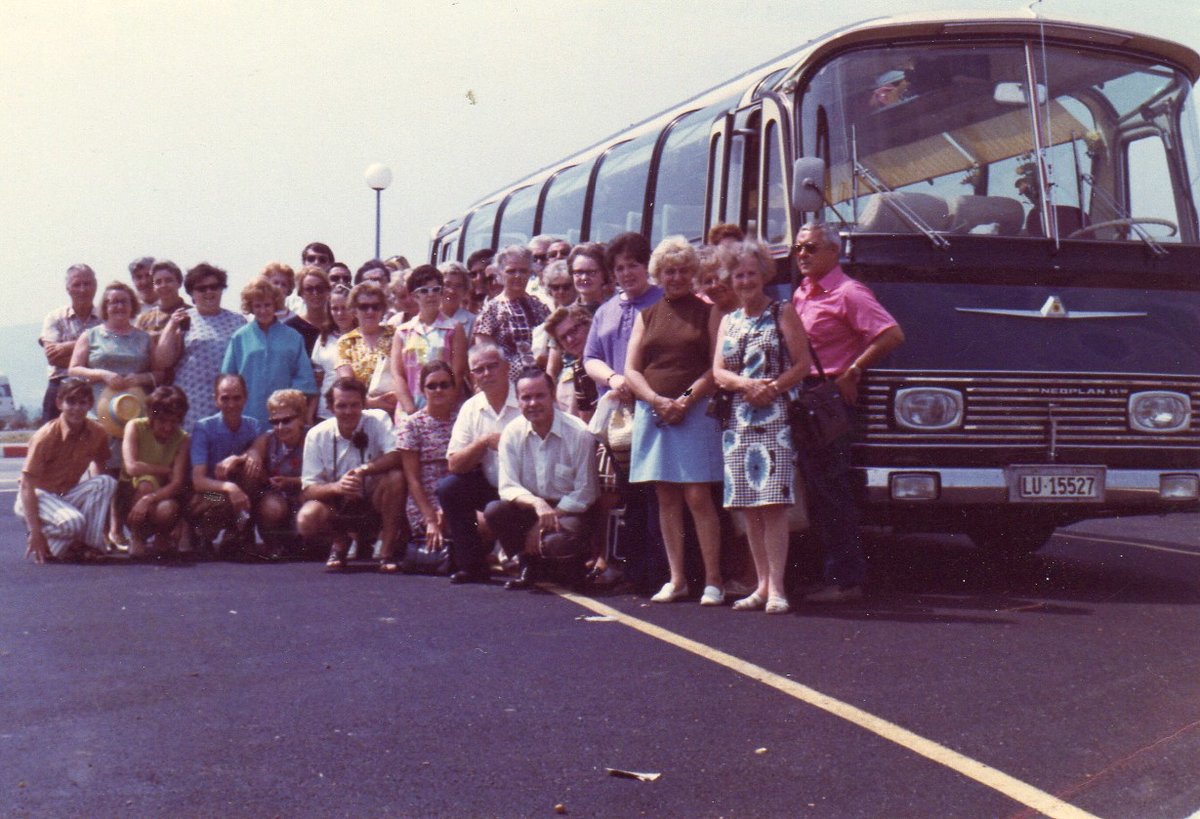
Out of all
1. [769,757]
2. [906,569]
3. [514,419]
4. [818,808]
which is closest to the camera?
[818,808]

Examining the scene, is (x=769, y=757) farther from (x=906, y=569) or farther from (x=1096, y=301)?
(x=906, y=569)

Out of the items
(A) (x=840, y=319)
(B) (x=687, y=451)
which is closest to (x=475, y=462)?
(B) (x=687, y=451)

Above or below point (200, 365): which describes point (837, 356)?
below

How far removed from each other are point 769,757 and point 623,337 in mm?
4433

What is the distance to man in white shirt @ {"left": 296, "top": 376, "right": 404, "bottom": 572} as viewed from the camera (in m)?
10.6

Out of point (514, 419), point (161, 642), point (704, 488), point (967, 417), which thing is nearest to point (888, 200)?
point (967, 417)

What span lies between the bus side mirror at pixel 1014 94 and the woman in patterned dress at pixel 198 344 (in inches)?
226

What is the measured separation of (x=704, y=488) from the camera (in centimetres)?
866

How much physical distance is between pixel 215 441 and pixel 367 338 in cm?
131

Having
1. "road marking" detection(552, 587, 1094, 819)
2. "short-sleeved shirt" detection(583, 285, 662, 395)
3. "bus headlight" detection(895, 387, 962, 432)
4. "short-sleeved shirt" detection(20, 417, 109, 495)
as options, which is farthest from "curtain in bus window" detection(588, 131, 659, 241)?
"road marking" detection(552, 587, 1094, 819)

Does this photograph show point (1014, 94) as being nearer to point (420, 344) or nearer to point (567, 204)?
point (420, 344)

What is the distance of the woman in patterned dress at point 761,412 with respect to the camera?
26.9ft

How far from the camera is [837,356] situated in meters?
8.62

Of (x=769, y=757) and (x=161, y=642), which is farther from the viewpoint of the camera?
(x=161, y=642)
